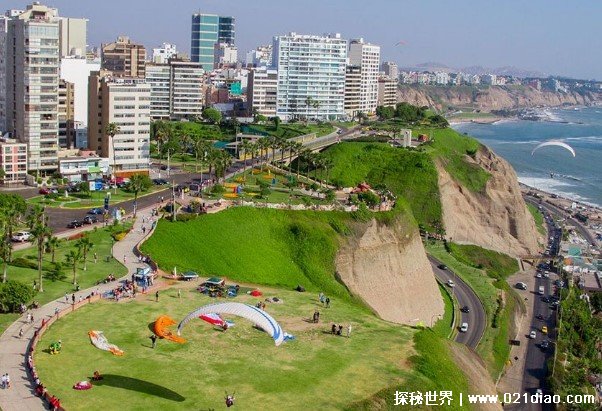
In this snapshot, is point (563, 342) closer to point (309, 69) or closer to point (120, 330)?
point (120, 330)

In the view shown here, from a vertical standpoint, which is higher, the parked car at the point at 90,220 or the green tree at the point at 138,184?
the green tree at the point at 138,184

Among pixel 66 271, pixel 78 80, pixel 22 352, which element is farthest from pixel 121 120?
pixel 22 352

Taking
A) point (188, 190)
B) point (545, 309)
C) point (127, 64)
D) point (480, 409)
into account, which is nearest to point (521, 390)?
point (480, 409)

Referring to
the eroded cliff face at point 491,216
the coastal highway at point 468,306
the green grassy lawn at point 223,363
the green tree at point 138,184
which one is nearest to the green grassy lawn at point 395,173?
the eroded cliff face at point 491,216

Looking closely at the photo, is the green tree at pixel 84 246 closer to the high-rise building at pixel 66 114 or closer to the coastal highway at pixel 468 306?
the coastal highway at pixel 468 306

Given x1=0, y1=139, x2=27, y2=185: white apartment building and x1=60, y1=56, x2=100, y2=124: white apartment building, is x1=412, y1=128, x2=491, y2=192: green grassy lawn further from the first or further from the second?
x1=0, y1=139, x2=27, y2=185: white apartment building

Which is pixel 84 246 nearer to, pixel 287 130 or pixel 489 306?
pixel 489 306
